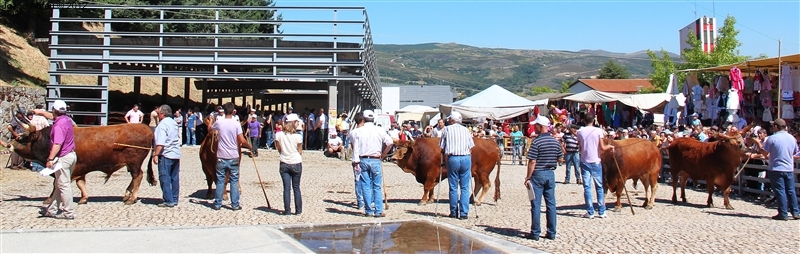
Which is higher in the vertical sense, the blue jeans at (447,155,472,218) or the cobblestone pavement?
the blue jeans at (447,155,472,218)

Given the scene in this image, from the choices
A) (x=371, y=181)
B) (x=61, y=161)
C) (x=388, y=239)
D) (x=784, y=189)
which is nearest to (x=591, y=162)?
(x=784, y=189)

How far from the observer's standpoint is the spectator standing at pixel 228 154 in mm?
11148

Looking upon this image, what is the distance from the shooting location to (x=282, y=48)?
24.8m

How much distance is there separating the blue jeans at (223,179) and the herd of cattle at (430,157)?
0.76 meters

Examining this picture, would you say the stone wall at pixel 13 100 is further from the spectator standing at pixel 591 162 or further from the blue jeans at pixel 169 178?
the spectator standing at pixel 591 162

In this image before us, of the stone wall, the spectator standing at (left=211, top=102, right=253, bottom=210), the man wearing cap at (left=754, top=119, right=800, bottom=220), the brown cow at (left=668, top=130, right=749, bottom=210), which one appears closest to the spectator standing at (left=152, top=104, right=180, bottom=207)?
the spectator standing at (left=211, top=102, right=253, bottom=210)

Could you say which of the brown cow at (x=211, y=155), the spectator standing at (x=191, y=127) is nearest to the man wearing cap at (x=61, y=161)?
the brown cow at (x=211, y=155)

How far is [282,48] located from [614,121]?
14.5 metres

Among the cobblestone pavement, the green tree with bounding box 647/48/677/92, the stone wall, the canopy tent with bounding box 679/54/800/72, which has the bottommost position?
the cobblestone pavement

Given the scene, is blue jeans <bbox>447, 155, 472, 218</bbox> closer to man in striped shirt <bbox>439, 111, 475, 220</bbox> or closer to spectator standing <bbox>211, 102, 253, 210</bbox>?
man in striped shirt <bbox>439, 111, 475, 220</bbox>

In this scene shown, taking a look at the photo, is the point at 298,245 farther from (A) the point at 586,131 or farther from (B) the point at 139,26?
(B) the point at 139,26

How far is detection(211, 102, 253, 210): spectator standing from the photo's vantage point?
1115 centimetres

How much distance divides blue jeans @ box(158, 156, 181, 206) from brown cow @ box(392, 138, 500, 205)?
3.66 meters

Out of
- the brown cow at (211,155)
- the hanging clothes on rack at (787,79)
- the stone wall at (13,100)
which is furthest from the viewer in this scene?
the stone wall at (13,100)
